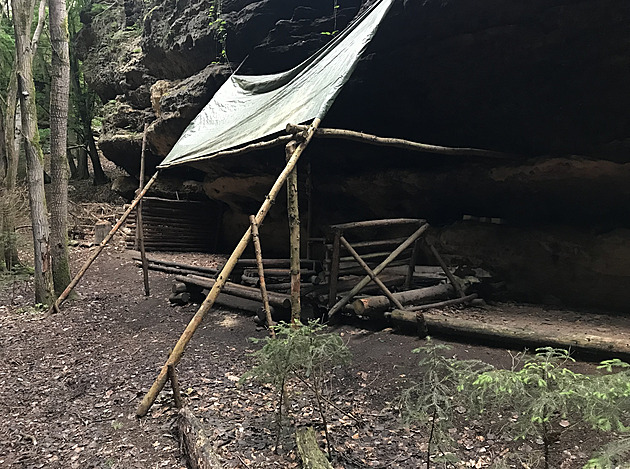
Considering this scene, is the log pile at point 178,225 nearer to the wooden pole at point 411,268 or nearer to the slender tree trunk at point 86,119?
the slender tree trunk at point 86,119

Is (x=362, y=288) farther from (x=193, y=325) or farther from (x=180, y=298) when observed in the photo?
(x=180, y=298)

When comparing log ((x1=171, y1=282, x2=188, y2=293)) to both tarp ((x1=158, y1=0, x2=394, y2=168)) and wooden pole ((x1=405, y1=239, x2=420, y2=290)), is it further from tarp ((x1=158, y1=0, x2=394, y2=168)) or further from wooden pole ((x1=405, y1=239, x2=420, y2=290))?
wooden pole ((x1=405, y1=239, x2=420, y2=290))

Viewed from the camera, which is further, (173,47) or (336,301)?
(173,47)

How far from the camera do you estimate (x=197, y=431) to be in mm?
2939

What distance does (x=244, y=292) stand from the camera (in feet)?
20.9

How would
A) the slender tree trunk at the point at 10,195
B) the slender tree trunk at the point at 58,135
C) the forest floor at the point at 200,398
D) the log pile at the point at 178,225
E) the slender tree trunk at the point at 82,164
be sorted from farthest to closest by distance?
the slender tree trunk at the point at 82,164, the log pile at the point at 178,225, the slender tree trunk at the point at 10,195, the slender tree trunk at the point at 58,135, the forest floor at the point at 200,398

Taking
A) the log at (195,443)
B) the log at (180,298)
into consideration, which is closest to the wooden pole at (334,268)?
the log at (195,443)

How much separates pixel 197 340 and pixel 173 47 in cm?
1024

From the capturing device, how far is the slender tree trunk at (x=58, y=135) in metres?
7.31

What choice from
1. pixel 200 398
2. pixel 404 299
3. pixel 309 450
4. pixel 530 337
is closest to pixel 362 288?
pixel 404 299

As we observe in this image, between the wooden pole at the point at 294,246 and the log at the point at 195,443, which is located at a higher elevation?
the wooden pole at the point at 294,246

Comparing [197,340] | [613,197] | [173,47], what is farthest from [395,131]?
[173,47]

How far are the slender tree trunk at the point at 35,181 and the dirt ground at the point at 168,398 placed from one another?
0.75 meters

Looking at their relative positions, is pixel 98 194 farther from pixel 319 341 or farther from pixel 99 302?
pixel 319 341
